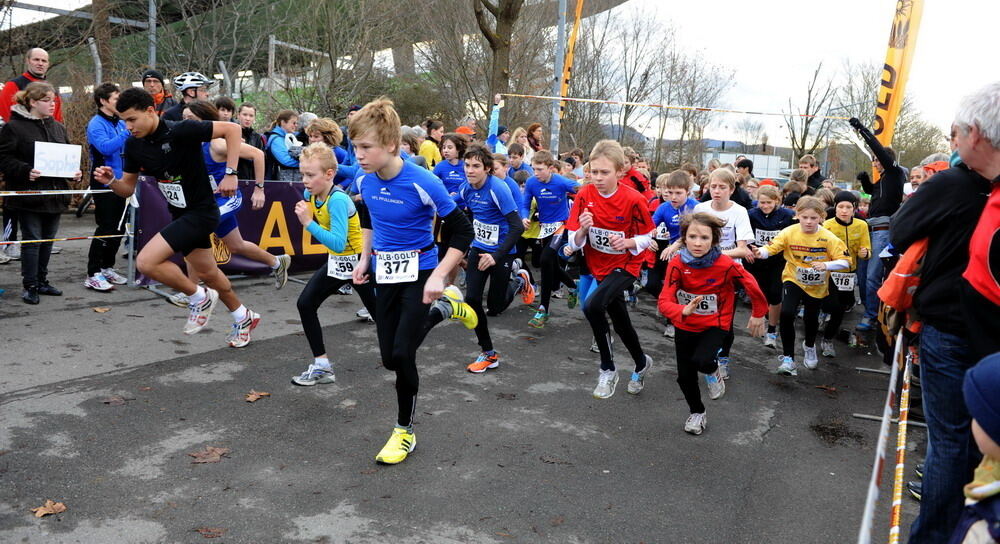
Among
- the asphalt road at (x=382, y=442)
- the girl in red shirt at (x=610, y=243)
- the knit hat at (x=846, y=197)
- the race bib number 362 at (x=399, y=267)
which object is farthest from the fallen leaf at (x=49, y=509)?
the knit hat at (x=846, y=197)

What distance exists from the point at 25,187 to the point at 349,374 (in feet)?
14.5

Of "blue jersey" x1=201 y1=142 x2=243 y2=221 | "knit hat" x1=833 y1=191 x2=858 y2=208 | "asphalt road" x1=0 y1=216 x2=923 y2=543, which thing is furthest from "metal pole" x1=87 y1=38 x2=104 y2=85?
"knit hat" x1=833 y1=191 x2=858 y2=208

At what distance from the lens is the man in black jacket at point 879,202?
7.67 m

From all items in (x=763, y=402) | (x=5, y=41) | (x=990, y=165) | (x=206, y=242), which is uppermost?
(x=5, y=41)

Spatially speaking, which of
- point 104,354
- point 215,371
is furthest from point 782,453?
point 104,354

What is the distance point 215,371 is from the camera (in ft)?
20.0

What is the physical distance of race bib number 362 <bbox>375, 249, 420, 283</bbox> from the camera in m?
4.65

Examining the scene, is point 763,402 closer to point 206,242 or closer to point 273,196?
point 206,242

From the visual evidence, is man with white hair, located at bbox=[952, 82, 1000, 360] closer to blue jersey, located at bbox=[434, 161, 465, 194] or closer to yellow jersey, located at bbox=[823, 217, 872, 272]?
yellow jersey, located at bbox=[823, 217, 872, 272]

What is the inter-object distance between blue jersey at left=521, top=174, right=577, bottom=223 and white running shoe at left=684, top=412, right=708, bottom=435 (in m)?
4.32

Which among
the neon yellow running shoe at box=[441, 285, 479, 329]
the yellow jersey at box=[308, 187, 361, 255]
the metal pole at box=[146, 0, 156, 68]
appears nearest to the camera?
the neon yellow running shoe at box=[441, 285, 479, 329]

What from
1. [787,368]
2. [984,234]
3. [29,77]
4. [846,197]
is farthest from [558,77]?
[984,234]

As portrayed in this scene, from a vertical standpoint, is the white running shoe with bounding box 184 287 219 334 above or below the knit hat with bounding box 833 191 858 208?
below

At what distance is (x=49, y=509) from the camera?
→ 371 cm
